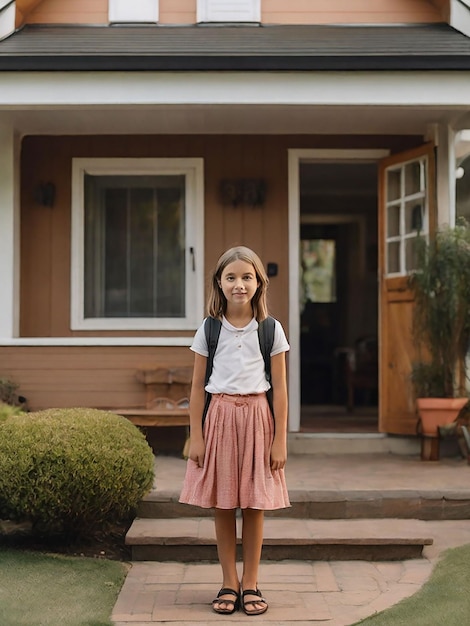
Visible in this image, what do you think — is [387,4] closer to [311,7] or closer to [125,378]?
[311,7]

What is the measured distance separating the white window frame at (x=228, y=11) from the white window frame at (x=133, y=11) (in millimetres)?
404

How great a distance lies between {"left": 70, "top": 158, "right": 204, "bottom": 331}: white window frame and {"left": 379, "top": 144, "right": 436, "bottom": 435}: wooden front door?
154 cm

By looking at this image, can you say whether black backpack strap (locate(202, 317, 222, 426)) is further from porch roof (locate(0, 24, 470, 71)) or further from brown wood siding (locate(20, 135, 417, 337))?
brown wood siding (locate(20, 135, 417, 337))

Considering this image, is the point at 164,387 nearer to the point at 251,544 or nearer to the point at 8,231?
the point at 8,231

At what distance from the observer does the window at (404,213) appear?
22.5 ft

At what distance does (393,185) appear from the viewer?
23.4 feet

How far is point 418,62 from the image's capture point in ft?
19.5

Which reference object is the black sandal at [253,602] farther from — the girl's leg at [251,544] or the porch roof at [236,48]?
the porch roof at [236,48]

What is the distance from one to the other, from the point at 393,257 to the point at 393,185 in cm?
61

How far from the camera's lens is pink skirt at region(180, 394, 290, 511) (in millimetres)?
3592

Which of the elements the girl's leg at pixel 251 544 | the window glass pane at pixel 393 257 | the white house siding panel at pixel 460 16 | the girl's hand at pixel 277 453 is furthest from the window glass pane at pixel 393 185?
the girl's leg at pixel 251 544

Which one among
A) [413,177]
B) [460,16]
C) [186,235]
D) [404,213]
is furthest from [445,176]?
[186,235]

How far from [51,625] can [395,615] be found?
4.77 ft

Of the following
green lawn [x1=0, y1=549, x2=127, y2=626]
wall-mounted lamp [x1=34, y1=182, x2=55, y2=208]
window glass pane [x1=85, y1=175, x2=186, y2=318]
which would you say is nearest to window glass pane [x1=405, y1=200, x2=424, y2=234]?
window glass pane [x1=85, y1=175, x2=186, y2=318]
